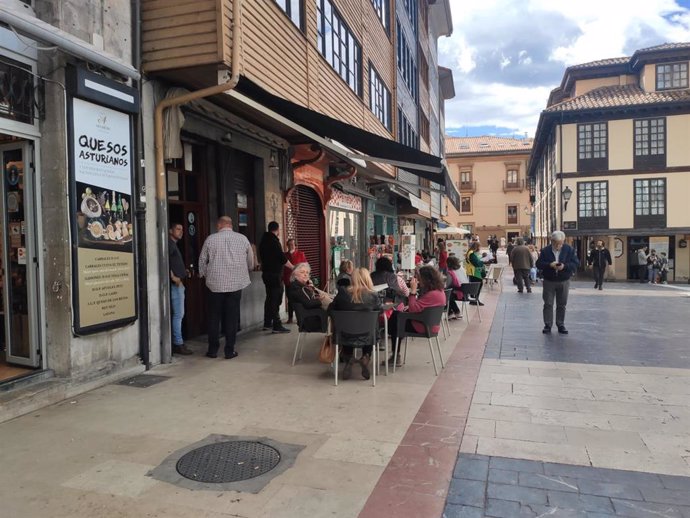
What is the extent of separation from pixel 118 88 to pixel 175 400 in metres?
3.27

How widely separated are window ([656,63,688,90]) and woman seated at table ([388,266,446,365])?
1279 inches

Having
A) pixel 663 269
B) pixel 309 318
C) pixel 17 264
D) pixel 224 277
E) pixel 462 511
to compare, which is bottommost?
pixel 663 269

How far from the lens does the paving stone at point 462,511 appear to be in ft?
9.64

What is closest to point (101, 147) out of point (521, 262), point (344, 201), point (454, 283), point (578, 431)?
point (578, 431)

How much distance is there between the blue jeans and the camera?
664cm

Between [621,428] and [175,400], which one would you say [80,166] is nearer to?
[175,400]

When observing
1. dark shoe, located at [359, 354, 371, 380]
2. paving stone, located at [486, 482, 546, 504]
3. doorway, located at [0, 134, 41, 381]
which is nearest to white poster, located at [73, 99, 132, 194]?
doorway, located at [0, 134, 41, 381]

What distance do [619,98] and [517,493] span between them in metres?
33.3

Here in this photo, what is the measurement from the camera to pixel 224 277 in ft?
21.6

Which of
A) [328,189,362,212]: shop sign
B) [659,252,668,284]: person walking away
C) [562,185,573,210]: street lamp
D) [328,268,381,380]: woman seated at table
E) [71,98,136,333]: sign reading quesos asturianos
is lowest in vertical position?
[659,252,668,284]: person walking away

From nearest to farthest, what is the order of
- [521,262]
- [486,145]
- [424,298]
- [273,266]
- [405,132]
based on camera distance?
[424,298] < [273,266] < [521,262] < [405,132] < [486,145]

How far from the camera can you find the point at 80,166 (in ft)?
16.8

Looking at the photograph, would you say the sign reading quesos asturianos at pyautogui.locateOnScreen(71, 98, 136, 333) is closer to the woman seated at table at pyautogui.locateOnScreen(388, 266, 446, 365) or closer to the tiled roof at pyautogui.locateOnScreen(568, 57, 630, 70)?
the woman seated at table at pyautogui.locateOnScreen(388, 266, 446, 365)

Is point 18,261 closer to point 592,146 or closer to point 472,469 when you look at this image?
point 472,469
